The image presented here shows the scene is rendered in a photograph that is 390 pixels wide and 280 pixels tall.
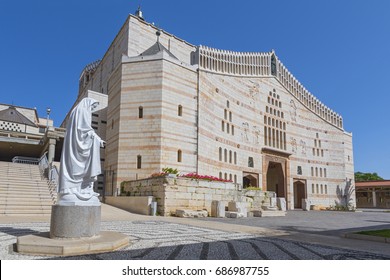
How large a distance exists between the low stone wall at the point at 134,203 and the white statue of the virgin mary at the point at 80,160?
973cm

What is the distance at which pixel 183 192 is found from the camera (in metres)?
17.0

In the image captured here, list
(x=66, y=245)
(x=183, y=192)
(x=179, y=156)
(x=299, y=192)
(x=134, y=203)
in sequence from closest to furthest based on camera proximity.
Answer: (x=66, y=245)
(x=183, y=192)
(x=134, y=203)
(x=179, y=156)
(x=299, y=192)

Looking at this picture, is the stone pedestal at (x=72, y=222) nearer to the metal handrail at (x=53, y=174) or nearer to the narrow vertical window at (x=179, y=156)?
the metal handrail at (x=53, y=174)

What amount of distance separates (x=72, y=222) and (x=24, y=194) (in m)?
12.3

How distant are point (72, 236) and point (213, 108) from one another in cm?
2138

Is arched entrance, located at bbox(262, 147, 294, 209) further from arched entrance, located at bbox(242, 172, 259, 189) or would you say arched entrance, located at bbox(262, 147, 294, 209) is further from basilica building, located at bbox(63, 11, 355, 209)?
arched entrance, located at bbox(242, 172, 259, 189)

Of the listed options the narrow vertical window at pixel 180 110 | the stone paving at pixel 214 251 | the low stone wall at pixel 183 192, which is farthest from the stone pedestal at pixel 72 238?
the narrow vertical window at pixel 180 110

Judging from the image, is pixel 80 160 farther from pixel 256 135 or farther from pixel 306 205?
pixel 306 205

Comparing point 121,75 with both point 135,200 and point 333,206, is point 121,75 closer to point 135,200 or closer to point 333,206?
point 135,200

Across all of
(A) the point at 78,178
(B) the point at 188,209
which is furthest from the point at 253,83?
(A) the point at 78,178

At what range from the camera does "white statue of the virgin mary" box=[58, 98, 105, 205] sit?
6.82m

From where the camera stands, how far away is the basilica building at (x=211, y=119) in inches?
875

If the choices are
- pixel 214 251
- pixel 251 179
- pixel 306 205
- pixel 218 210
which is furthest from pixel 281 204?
pixel 214 251

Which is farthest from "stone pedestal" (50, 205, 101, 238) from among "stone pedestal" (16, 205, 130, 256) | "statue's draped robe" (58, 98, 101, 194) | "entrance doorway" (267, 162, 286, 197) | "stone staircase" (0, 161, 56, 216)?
"entrance doorway" (267, 162, 286, 197)
